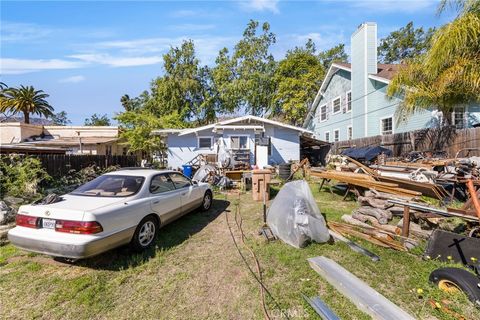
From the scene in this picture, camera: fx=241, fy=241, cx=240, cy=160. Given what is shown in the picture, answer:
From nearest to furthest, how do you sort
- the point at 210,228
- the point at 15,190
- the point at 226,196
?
the point at 210,228 < the point at 15,190 < the point at 226,196

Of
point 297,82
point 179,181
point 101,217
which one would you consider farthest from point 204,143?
point 297,82

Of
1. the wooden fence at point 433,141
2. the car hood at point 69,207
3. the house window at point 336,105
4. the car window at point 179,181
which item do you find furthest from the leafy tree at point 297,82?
the car hood at point 69,207

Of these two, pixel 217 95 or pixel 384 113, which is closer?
pixel 384 113

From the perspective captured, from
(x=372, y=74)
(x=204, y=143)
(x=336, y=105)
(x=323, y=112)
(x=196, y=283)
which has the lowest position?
(x=196, y=283)

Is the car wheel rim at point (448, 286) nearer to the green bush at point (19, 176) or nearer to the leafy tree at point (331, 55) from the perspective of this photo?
the green bush at point (19, 176)

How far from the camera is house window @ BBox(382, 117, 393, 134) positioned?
1576 cm

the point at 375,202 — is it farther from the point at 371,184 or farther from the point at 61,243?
the point at 61,243

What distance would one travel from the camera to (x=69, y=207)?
12.0 feet

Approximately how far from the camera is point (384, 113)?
15984 mm

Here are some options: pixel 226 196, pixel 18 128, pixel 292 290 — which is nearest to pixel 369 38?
pixel 226 196

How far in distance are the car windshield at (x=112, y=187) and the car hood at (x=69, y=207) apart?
256 mm

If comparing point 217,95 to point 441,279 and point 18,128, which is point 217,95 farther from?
point 441,279

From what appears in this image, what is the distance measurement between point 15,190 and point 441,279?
11.2 meters

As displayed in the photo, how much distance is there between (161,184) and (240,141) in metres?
11.1
